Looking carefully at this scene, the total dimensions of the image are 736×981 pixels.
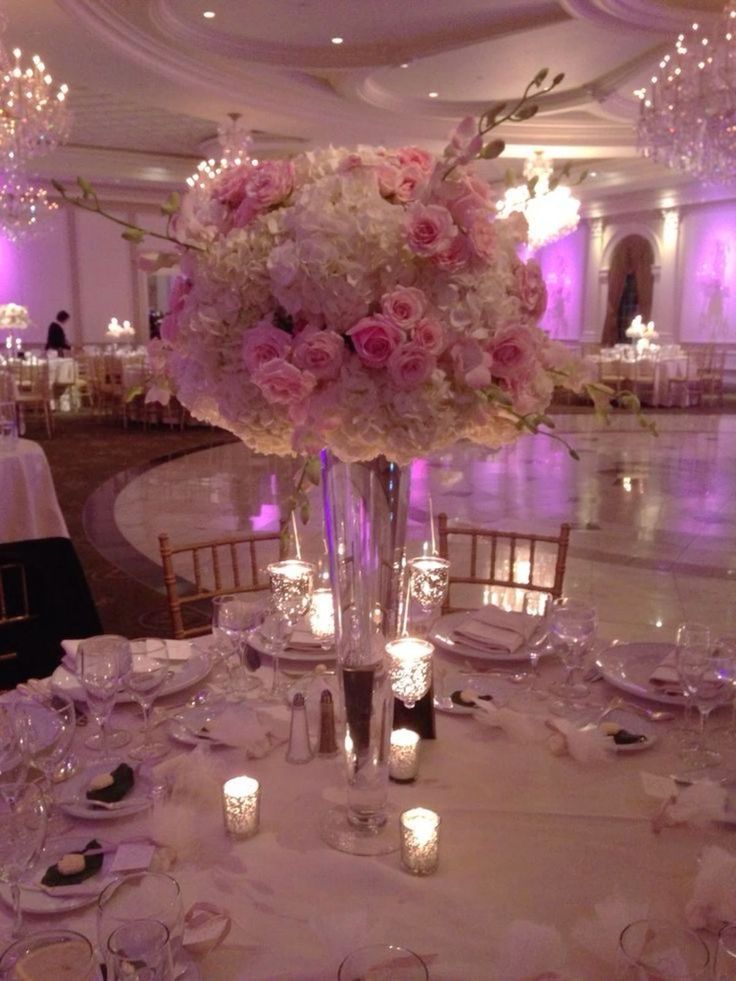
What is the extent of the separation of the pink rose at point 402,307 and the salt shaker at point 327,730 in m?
0.71

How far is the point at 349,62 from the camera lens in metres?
9.42

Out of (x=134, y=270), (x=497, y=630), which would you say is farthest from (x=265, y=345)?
(x=134, y=270)

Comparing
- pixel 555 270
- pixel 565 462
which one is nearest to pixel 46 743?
pixel 565 462

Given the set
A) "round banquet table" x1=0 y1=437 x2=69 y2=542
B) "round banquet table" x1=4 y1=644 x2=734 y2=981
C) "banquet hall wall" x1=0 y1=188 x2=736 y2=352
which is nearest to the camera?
"round banquet table" x1=4 y1=644 x2=734 y2=981

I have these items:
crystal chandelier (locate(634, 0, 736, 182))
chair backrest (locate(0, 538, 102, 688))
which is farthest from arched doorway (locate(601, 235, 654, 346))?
chair backrest (locate(0, 538, 102, 688))

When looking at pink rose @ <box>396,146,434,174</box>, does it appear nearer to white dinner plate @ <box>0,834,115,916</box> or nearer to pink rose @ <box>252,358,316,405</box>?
pink rose @ <box>252,358,316,405</box>

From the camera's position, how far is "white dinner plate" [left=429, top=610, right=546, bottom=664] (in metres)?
1.87

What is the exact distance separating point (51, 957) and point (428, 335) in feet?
2.69

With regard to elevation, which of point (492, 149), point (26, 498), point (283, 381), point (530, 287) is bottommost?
point (26, 498)

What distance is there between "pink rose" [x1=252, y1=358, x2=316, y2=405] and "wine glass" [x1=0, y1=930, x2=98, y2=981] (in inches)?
25.7

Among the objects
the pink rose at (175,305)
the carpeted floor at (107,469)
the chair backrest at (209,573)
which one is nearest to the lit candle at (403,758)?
the pink rose at (175,305)

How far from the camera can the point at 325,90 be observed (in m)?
10.6

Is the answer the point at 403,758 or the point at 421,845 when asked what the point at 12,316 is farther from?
the point at 421,845

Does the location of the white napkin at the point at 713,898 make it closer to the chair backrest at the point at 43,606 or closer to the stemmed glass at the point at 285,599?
the stemmed glass at the point at 285,599
